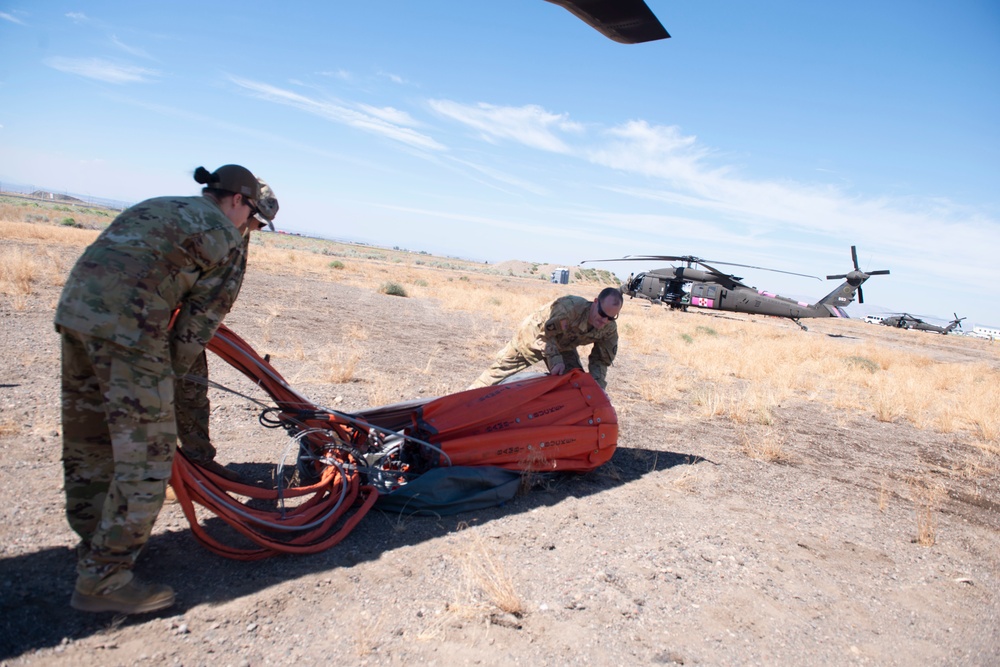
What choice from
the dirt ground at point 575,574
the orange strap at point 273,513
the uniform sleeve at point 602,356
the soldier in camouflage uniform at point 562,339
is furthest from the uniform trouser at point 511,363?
the orange strap at point 273,513

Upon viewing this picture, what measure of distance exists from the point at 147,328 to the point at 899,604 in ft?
14.5

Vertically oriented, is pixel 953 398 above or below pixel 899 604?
above

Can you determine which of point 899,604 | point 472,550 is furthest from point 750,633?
point 472,550

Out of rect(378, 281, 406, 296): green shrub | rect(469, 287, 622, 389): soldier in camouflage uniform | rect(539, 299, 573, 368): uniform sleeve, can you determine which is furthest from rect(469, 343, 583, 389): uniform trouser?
rect(378, 281, 406, 296): green shrub

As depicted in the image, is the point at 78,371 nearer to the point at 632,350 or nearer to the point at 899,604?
the point at 899,604

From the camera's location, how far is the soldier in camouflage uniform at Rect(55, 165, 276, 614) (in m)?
2.41

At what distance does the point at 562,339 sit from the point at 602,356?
18.4 inches

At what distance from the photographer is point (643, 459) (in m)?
5.72

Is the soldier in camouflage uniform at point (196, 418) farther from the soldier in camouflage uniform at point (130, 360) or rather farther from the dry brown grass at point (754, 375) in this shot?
the dry brown grass at point (754, 375)

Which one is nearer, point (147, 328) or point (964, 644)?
point (147, 328)

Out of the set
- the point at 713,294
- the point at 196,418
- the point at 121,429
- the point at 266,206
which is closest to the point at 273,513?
the point at 196,418

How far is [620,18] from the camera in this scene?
10.9 feet

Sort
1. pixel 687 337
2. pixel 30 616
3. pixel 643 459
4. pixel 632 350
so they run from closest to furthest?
1. pixel 30 616
2. pixel 643 459
3. pixel 632 350
4. pixel 687 337

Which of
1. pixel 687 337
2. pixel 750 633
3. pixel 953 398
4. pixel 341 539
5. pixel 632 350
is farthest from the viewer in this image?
pixel 687 337
